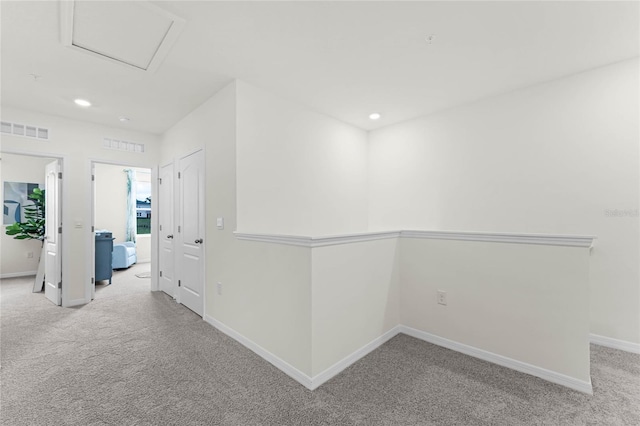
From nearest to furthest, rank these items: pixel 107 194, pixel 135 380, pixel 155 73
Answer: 1. pixel 135 380
2. pixel 155 73
3. pixel 107 194

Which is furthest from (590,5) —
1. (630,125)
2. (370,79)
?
(370,79)

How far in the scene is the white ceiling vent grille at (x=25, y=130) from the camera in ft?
11.1

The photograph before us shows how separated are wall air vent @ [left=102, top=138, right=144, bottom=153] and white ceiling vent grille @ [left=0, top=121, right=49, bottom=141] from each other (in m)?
0.63

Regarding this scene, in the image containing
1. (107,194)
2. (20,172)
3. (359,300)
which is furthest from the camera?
(107,194)

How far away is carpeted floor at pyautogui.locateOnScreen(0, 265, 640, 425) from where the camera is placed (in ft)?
5.58

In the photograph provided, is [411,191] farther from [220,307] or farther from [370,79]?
[220,307]

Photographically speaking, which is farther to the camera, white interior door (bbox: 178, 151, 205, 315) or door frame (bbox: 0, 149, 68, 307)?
door frame (bbox: 0, 149, 68, 307)

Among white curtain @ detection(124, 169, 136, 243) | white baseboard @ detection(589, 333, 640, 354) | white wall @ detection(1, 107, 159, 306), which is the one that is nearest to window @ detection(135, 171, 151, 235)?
white curtain @ detection(124, 169, 136, 243)

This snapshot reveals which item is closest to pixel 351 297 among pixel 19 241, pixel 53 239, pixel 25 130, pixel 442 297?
pixel 442 297

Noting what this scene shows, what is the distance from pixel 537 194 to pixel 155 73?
13.5 ft

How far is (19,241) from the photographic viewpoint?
5480 millimetres

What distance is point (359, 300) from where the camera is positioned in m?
2.44

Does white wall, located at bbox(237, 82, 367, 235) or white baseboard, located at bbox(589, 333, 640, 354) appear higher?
white wall, located at bbox(237, 82, 367, 235)

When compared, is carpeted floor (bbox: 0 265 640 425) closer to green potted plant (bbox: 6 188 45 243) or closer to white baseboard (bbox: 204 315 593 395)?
white baseboard (bbox: 204 315 593 395)
